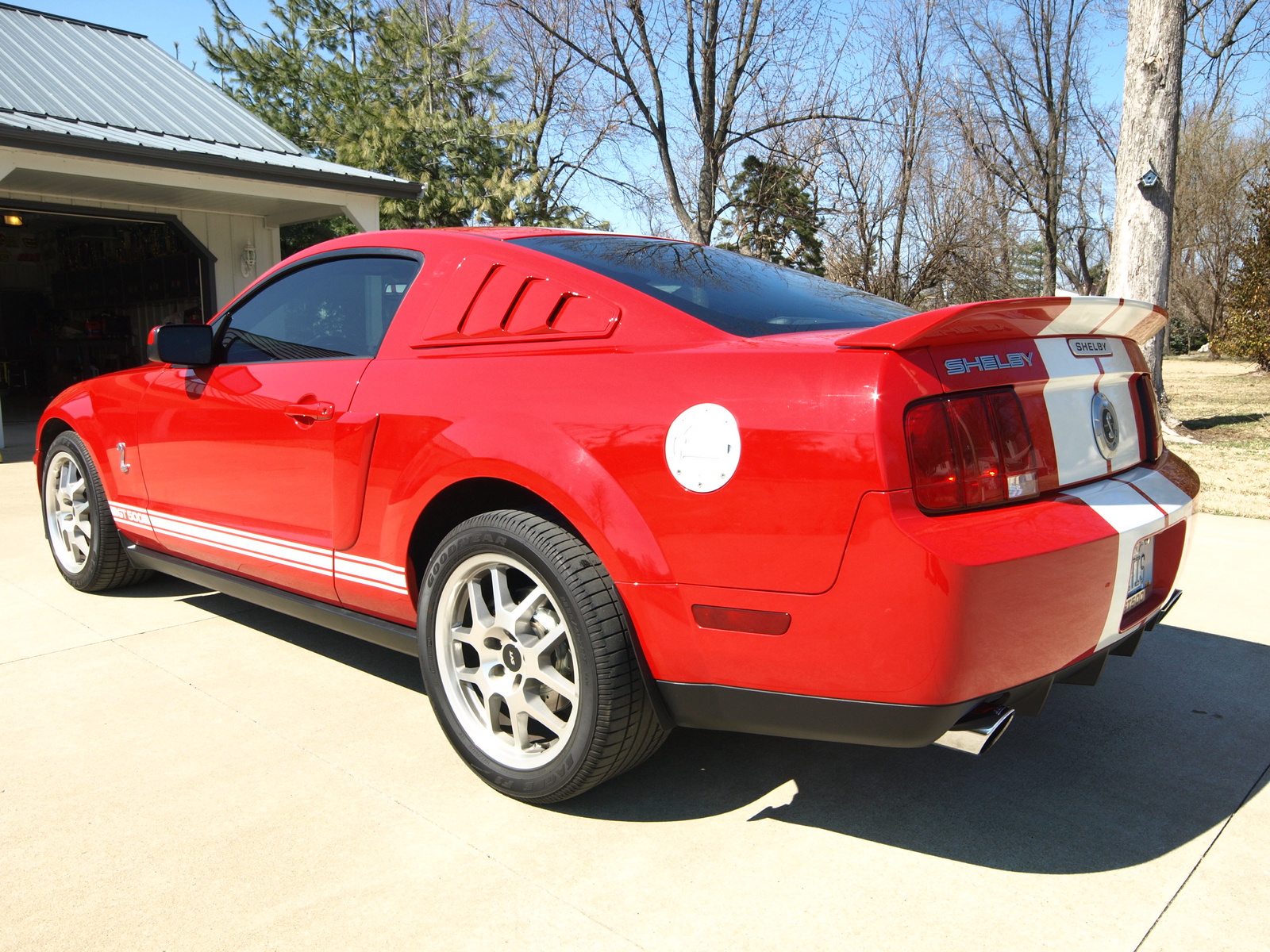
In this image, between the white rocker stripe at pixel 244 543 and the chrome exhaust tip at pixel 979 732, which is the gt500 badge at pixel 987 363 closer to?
the chrome exhaust tip at pixel 979 732

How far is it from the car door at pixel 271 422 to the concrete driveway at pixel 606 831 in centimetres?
50

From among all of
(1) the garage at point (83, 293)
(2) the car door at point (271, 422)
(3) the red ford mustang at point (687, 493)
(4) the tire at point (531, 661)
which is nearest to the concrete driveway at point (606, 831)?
(4) the tire at point (531, 661)

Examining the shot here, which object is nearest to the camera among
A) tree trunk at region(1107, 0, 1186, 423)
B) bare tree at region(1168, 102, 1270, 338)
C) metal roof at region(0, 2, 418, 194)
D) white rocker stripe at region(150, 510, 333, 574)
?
white rocker stripe at region(150, 510, 333, 574)

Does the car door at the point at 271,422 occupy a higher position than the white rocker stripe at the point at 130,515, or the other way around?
the car door at the point at 271,422

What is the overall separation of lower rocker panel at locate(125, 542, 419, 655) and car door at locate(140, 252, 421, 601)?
42 millimetres

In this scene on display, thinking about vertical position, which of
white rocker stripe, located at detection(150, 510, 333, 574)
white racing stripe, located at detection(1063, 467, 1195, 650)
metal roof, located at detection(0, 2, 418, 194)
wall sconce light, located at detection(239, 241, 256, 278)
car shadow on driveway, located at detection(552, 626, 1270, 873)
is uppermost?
metal roof, located at detection(0, 2, 418, 194)

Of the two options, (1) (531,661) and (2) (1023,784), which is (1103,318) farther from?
(1) (531,661)

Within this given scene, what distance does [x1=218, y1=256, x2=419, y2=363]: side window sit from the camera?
3018 mm

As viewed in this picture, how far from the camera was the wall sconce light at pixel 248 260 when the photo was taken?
47.9ft

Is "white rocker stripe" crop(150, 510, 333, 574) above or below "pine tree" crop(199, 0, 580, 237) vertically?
below

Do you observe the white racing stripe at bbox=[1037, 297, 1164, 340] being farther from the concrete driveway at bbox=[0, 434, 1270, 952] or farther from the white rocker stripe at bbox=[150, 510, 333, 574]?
the white rocker stripe at bbox=[150, 510, 333, 574]

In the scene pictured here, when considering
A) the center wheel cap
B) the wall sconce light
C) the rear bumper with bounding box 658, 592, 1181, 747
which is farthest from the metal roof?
the rear bumper with bounding box 658, 592, 1181, 747

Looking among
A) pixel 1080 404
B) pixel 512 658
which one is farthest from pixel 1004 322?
pixel 512 658

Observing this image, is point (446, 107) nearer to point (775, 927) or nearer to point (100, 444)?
point (100, 444)
